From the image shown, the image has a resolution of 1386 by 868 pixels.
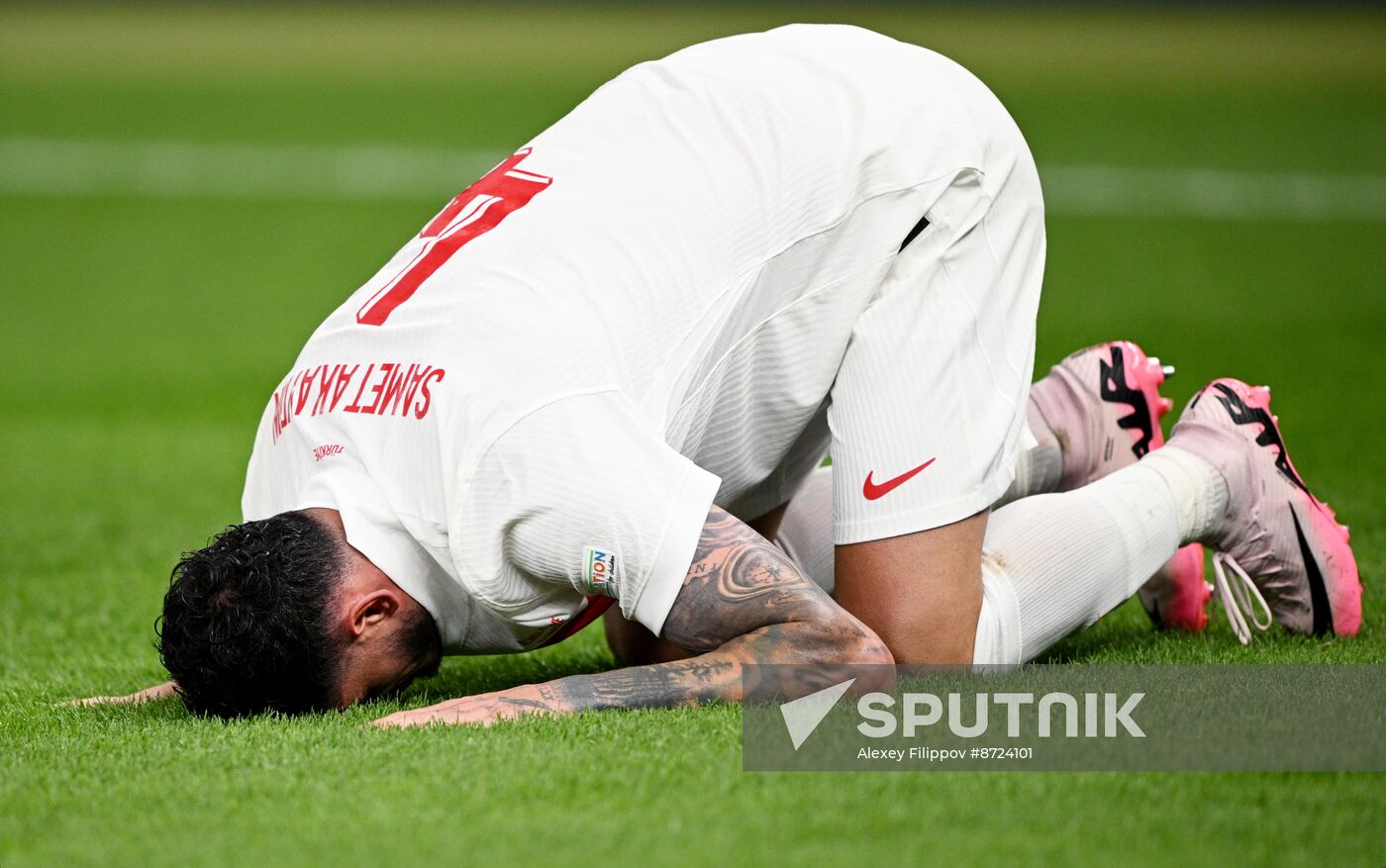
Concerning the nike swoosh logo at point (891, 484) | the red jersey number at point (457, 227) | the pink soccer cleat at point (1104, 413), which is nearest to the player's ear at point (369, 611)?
the red jersey number at point (457, 227)

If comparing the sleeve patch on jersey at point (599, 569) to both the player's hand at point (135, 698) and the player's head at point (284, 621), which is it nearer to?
the player's head at point (284, 621)

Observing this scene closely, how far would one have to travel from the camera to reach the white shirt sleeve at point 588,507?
243 centimetres

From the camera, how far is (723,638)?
260cm

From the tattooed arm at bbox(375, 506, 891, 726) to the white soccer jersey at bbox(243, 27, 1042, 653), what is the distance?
7cm

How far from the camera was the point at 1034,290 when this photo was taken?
311 centimetres

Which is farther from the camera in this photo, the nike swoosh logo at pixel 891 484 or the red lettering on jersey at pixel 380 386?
the nike swoosh logo at pixel 891 484

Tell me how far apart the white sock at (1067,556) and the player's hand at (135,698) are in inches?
54.3

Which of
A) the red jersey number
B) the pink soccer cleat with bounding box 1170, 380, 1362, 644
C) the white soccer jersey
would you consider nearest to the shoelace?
the pink soccer cleat with bounding box 1170, 380, 1362, 644

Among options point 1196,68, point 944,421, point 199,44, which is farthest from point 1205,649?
point 199,44

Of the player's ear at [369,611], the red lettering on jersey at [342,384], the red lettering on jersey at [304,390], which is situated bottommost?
the player's ear at [369,611]

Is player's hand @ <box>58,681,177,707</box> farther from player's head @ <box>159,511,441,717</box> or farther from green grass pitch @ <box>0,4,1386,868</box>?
player's head @ <box>159,511,441,717</box>

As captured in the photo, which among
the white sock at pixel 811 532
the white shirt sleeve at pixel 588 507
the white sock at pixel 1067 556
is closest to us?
the white shirt sleeve at pixel 588 507

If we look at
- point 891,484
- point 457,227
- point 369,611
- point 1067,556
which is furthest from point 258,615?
point 1067,556

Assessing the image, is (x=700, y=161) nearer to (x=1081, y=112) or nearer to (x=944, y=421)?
(x=944, y=421)
